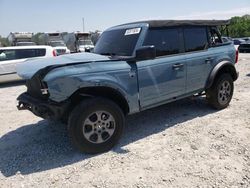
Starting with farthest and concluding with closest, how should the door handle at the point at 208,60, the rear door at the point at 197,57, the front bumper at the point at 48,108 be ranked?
1. the door handle at the point at 208,60
2. the rear door at the point at 197,57
3. the front bumper at the point at 48,108

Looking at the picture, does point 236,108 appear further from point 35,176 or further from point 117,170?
point 35,176

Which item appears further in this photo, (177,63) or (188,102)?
(188,102)

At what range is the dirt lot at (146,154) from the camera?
133 inches

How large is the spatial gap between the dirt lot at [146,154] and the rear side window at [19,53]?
19.4 feet

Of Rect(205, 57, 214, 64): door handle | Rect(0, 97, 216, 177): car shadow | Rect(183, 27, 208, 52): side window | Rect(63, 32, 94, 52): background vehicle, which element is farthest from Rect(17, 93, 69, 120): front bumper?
Rect(63, 32, 94, 52): background vehicle

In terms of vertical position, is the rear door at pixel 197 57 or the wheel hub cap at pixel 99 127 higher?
the rear door at pixel 197 57

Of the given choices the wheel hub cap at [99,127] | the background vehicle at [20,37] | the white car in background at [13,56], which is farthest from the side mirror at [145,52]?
the background vehicle at [20,37]

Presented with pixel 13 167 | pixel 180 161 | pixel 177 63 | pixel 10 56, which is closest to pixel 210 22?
pixel 177 63

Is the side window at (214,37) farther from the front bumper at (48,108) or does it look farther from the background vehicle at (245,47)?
the background vehicle at (245,47)

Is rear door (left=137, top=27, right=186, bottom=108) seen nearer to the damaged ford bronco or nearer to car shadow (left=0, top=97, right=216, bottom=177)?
the damaged ford bronco

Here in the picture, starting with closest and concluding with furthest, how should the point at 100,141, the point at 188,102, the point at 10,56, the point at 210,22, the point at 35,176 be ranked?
the point at 35,176, the point at 100,141, the point at 210,22, the point at 188,102, the point at 10,56

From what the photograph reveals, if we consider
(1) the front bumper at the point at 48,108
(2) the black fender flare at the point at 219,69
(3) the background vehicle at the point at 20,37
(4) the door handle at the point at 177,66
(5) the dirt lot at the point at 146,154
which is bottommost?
(5) the dirt lot at the point at 146,154

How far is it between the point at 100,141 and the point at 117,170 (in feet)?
2.07

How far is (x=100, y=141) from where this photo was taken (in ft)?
13.5
